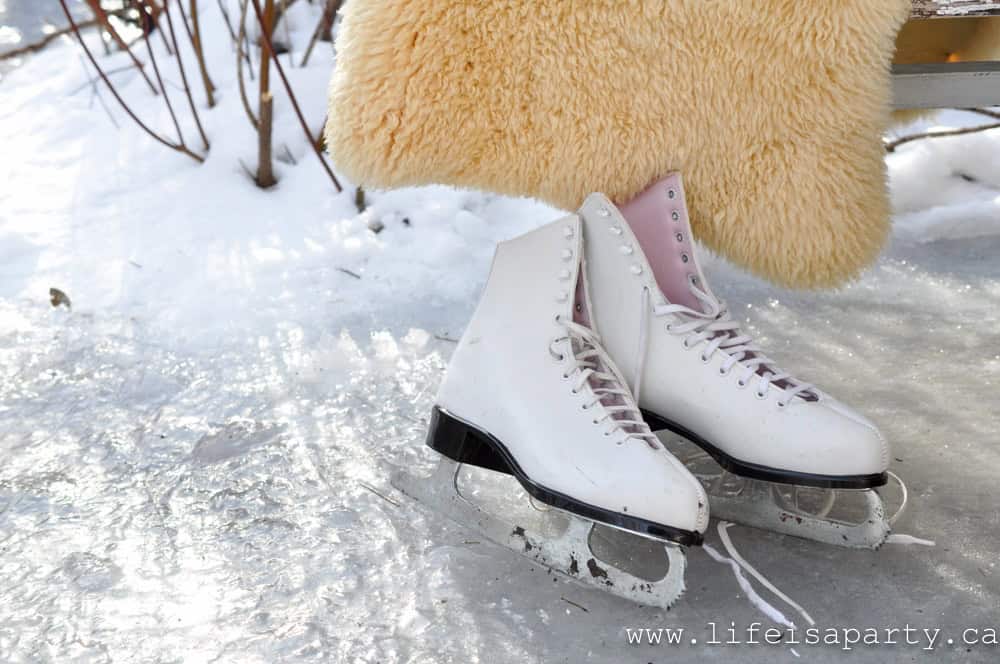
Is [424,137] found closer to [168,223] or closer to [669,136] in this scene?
[669,136]

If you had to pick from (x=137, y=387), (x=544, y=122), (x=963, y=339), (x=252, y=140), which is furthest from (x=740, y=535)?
(x=252, y=140)

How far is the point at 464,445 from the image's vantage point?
0.93 metres

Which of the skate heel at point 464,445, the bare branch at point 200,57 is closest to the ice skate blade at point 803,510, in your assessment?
the skate heel at point 464,445

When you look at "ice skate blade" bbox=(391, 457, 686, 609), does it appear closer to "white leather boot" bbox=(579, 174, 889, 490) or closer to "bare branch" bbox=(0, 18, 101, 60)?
"white leather boot" bbox=(579, 174, 889, 490)

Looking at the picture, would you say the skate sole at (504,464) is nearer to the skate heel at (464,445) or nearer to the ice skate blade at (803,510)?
the skate heel at (464,445)

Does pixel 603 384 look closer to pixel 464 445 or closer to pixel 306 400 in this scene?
pixel 464 445

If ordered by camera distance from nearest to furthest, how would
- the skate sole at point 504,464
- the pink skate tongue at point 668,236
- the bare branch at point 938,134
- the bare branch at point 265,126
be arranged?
the skate sole at point 504,464 < the pink skate tongue at point 668,236 < the bare branch at point 265,126 < the bare branch at point 938,134

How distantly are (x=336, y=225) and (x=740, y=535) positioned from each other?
33.3 inches

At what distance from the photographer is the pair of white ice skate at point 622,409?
2.76 feet

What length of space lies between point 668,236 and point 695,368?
121mm

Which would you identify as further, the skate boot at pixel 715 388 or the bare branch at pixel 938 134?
the bare branch at pixel 938 134

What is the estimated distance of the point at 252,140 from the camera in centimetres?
167

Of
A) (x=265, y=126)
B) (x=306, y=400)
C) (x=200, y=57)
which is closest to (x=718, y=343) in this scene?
(x=306, y=400)

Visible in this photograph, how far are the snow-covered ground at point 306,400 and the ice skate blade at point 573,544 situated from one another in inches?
0.5
